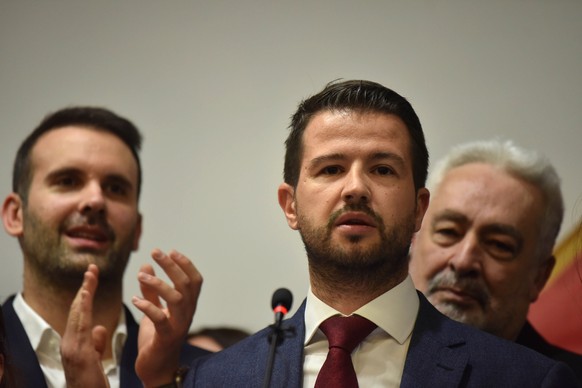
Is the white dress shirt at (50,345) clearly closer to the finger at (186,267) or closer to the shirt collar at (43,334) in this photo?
the shirt collar at (43,334)

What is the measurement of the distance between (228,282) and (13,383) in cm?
144

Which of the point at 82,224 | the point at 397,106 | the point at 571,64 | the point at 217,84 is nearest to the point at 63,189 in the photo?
the point at 82,224

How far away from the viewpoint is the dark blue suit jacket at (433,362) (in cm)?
191

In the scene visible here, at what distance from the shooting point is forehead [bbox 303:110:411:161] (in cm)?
209

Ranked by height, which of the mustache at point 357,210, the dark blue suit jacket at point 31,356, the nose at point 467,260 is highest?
the mustache at point 357,210

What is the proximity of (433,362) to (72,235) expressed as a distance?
1450mm

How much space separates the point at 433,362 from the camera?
6.43ft

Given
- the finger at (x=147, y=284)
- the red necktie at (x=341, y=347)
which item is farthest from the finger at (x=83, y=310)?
the red necktie at (x=341, y=347)

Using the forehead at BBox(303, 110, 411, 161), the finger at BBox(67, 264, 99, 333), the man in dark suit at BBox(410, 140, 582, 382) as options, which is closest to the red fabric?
the man in dark suit at BBox(410, 140, 582, 382)

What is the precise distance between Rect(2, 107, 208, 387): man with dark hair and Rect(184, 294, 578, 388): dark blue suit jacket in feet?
2.42

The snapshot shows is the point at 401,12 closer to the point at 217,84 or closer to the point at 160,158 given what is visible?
the point at 217,84

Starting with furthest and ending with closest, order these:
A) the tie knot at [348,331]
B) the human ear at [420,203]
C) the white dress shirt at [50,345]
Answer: the white dress shirt at [50,345] < the human ear at [420,203] < the tie knot at [348,331]

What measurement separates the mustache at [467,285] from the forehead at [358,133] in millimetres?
791

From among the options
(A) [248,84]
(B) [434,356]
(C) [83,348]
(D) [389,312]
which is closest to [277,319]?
(D) [389,312]
